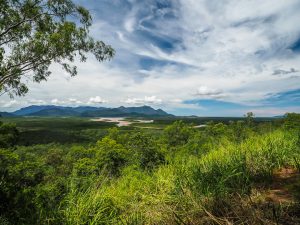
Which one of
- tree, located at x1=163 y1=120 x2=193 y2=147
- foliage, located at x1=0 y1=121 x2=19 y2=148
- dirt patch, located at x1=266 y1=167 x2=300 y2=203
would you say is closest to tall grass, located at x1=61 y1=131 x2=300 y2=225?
dirt patch, located at x1=266 y1=167 x2=300 y2=203

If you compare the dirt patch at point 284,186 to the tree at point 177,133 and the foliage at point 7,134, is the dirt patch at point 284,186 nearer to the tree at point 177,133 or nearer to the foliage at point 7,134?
the foliage at point 7,134

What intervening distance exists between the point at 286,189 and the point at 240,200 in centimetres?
106

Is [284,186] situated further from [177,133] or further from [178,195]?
[177,133]

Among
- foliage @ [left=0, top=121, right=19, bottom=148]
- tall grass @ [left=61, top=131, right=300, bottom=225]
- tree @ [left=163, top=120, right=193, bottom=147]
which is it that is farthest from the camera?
tree @ [left=163, top=120, right=193, bottom=147]

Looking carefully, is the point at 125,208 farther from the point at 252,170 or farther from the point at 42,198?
the point at 252,170

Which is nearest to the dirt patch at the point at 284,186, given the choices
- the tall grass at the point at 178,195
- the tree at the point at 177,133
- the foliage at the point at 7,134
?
the tall grass at the point at 178,195

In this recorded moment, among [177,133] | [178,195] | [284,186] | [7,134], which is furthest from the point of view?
[177,133]

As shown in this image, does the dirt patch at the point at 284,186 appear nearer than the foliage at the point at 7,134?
Yes

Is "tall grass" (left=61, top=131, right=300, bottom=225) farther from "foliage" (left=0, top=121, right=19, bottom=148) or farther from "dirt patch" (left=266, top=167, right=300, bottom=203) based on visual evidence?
"foliage" (left=0, top=121, right=19, bottom=148)

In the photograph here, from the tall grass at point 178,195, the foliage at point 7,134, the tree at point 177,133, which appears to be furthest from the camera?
the tree at point 177,133

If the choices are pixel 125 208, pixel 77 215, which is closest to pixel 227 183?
pixel 125 208

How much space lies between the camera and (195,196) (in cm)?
399

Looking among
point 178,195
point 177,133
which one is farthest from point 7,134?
point 177,133

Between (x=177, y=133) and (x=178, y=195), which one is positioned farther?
(x=177, y=133)
